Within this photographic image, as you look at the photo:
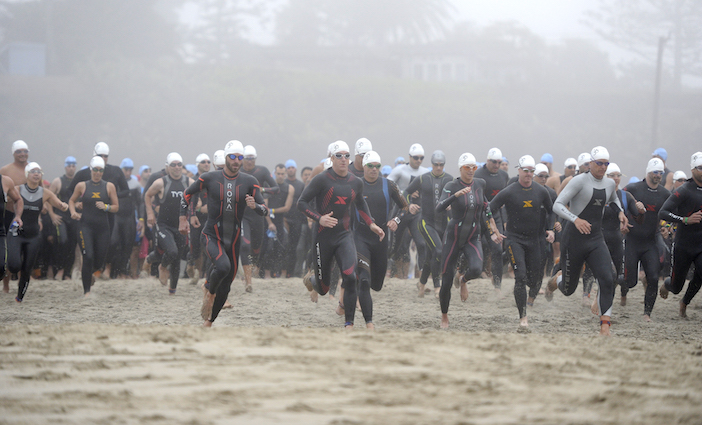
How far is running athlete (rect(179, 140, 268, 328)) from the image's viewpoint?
8.44 meters

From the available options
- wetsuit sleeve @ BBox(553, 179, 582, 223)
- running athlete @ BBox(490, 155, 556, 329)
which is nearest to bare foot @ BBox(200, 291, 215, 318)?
running athlete @ BBox(490, 155, 556, 329)

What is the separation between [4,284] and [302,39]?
4583cm

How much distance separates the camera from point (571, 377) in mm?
5512

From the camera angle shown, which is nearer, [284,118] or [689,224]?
[689,224]

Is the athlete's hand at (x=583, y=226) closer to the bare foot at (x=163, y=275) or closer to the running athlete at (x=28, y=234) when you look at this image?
the bare foot at (x=163, y=275)

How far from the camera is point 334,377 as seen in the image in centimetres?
530

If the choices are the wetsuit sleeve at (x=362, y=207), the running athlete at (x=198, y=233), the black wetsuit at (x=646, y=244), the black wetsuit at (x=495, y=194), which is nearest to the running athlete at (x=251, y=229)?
the running athlete at (x=198, y=233)

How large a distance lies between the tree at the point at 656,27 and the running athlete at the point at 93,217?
48.9 meters

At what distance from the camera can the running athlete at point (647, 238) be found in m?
10.1

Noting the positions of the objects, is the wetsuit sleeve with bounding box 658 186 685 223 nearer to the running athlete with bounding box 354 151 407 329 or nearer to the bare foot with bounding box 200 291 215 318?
the running athlete with bounding box 354 151 407 329

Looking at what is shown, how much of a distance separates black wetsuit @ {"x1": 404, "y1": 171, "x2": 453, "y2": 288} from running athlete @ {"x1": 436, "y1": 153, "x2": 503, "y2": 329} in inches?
58.0

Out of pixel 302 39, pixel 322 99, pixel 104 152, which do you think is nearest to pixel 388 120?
pixel 322 99

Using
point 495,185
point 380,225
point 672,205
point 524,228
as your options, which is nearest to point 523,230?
point 524,228

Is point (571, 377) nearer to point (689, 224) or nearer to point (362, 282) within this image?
point (362, 282)
